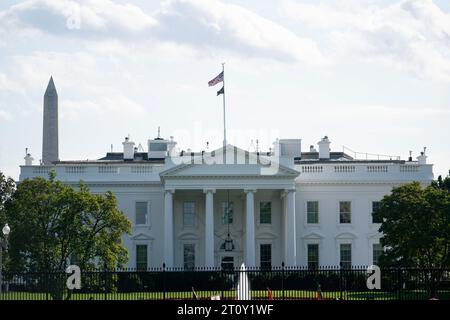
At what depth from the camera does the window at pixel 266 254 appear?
81.9 metres

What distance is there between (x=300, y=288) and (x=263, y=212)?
2239 cm

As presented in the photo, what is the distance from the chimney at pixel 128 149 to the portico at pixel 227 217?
8.90 metres

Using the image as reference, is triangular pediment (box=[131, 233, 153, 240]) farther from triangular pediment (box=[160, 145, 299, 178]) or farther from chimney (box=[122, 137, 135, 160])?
chimney (box=[122, 137, 135, 160])

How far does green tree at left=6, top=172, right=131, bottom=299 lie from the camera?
58156mm

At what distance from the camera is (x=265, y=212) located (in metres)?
82.9

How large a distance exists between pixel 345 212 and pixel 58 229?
2943 centimetres

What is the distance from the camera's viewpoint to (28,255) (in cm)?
5828

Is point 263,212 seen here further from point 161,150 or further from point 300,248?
point 161,150

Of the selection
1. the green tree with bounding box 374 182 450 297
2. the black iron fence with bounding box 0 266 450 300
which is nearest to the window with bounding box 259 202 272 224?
the black iron fence with bounding box 0 266 450 300

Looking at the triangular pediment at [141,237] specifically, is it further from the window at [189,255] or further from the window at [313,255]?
the window at [313,255]

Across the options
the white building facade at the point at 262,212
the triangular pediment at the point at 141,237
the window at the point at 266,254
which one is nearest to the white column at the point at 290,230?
the white building facade at the point at 262,212

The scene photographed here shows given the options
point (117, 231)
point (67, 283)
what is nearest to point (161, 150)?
point (117, 231)
